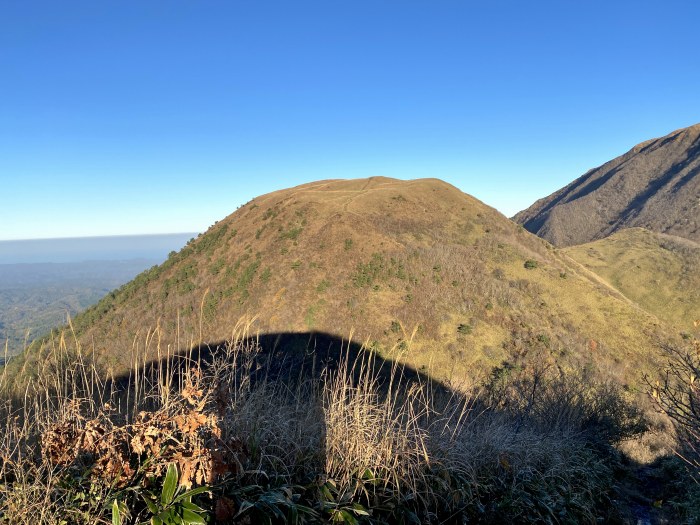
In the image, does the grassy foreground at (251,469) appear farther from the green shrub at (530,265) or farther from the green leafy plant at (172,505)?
the green shrub at (530,265)

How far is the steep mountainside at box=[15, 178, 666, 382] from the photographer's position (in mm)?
21547

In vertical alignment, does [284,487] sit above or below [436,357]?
above

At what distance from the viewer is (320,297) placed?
78.6ft

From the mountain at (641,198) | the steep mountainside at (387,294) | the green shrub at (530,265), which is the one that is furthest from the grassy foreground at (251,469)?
the mountain at (641,198)

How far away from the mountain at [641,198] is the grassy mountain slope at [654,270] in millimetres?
21716

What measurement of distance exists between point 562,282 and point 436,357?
518 inches

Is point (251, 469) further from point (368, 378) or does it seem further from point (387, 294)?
point (387, 294)

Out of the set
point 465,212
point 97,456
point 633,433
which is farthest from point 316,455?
point 465,212

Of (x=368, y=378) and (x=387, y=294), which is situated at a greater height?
(x=368, y=378)

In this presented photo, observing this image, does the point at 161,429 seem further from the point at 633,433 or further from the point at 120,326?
the point at 120,326

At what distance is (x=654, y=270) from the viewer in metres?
41.5

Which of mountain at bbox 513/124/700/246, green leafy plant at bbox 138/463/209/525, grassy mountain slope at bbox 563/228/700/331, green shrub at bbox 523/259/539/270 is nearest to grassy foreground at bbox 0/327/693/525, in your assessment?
green leafy plant at bbox 138/463/209/525

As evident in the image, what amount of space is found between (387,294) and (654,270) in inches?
1386

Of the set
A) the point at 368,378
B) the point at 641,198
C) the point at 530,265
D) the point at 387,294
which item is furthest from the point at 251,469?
the point at 641,198
